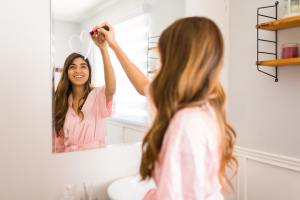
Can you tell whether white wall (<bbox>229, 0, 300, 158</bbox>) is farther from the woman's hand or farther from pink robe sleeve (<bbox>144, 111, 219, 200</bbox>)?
pink robe sleeve (<bbox>144, 111, 219, 200</bbox>)

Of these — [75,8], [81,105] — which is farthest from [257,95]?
[75,8]

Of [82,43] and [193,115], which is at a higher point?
[82,43]

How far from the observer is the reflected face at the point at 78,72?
4.31 feet

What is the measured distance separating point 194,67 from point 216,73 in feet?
0.23

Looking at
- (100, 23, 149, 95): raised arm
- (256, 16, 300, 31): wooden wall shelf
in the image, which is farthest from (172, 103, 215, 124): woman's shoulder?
(256, 16, 300, 31): wooden wall shelf

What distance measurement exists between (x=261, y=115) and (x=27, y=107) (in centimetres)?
129

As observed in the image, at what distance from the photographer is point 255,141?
1711 mm

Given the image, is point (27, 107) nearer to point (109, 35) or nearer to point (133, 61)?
point (109, 35)

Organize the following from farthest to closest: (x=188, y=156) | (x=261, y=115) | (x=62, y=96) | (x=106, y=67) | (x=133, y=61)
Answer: (x=261, y=115) < (x=133, y=61) < (x=106, y=67) < (x=62, y=96) < (x=188, y=156)

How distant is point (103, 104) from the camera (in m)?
1.43

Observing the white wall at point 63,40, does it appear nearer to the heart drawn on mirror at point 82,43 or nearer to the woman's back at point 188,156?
the heart drawn on mirror at point 82,43

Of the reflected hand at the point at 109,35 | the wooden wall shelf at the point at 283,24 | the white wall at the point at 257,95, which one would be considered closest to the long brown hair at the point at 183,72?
the reflected hand at the point at 109,35

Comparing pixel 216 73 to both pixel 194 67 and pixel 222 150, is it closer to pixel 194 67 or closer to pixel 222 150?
pixel 194 67

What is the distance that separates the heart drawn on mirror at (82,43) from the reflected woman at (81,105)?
0.9 inches
